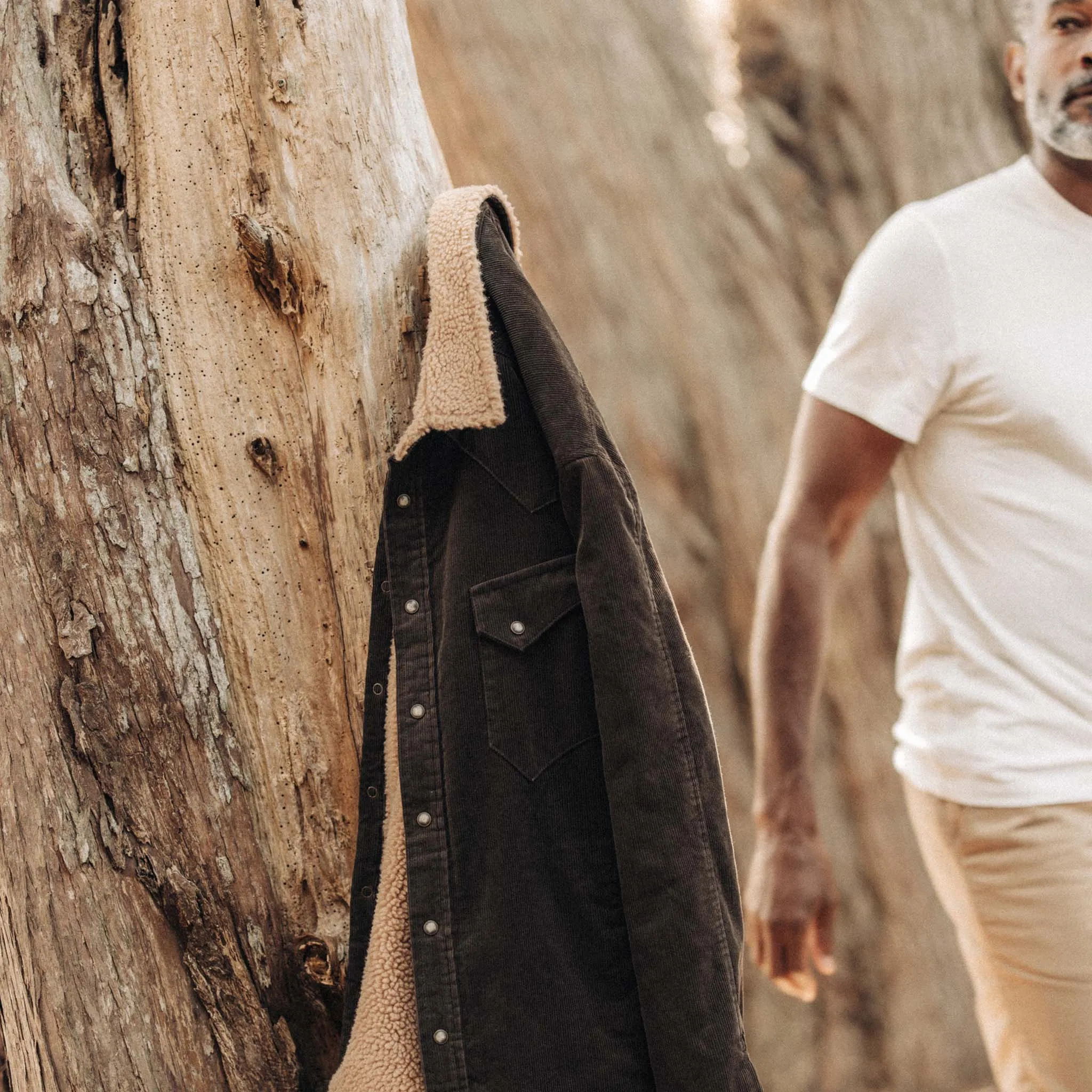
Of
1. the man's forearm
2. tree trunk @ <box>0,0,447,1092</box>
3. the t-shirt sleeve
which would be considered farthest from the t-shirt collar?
tree trunk @ <box>0,0,447,1092</box>

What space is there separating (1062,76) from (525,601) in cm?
121

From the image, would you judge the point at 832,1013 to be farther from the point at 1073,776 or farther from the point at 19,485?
the point at 19,485

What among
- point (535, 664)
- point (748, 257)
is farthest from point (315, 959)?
point (748, 257)

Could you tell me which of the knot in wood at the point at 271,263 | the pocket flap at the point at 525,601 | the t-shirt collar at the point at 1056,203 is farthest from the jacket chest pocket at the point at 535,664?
the t-shirt collar at the point at 1056,203

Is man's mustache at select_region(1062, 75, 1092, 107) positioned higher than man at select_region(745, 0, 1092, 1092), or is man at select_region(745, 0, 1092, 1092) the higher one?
man's mustache at select_region(1062, 75, 1092, 107)

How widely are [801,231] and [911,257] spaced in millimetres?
1199

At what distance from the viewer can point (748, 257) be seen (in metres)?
2.50

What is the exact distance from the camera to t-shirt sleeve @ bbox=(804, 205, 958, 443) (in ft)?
4.55

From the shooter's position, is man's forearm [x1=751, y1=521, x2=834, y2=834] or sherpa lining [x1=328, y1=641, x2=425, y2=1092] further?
man's forearm [x1=751, y1=521, x2=834, y2=834]

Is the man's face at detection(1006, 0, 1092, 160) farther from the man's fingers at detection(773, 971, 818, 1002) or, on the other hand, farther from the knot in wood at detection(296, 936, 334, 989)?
the knot in wood at detection(296, 936, 334, 989)

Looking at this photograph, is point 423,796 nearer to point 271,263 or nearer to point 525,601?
point 525,601

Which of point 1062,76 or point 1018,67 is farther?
point 1018,67

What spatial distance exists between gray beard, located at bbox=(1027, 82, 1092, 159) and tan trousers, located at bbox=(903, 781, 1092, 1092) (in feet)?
3.08

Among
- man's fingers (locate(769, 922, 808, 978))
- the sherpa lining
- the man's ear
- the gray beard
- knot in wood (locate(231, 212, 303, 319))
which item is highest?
the man's ear
